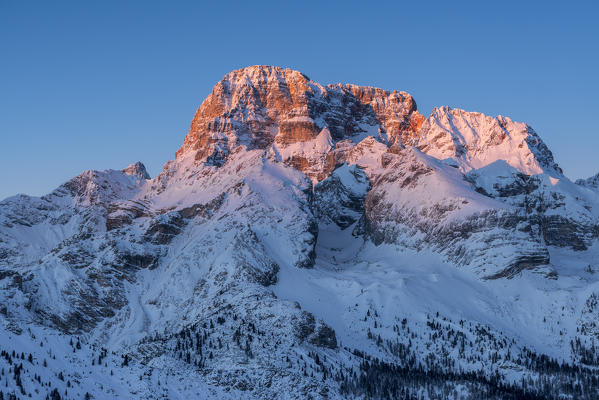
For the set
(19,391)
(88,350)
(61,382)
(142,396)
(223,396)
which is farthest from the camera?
(223,396)

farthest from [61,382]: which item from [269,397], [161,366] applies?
[269,397]

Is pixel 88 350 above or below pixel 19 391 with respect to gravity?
above

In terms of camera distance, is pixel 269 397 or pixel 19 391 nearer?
pixel 19 391

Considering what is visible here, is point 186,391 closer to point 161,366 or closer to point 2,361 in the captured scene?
point 161,366

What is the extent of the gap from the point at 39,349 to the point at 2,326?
43.8 feet

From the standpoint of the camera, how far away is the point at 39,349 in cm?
16762

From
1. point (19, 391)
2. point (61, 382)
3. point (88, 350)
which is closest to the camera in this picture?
point (19, 391)

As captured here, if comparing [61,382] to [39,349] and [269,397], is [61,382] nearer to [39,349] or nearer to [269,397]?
[39,349]

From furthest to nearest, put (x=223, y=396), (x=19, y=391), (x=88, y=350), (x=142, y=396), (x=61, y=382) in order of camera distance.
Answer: (x=223, y=396)
(x=88, y=350)
(x=142, y=396)
(x=61, y=382)
(x=19, y=391)

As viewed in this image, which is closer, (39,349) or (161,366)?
(39,349)

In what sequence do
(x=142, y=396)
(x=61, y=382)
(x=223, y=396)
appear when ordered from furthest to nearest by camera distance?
1. (x=223, y=396)
2. (x=142, y=396)
3. (x=61, y=382)

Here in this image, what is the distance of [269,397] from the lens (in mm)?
199750

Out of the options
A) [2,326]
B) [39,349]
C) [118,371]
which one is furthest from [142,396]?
[2,326]

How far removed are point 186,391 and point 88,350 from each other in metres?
23.6
